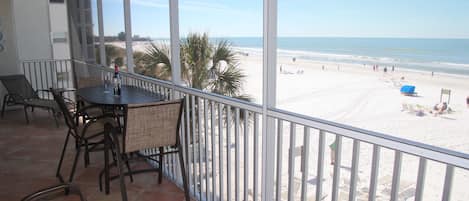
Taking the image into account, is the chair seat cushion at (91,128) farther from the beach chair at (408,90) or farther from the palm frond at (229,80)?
the beach chair at (408,90)

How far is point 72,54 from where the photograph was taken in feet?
23.9

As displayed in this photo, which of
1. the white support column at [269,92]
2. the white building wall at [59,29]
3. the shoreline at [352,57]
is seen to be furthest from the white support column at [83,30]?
the white support column at [269,92]

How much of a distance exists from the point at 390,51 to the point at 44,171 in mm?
4367

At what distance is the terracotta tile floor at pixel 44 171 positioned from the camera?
316 centimetres

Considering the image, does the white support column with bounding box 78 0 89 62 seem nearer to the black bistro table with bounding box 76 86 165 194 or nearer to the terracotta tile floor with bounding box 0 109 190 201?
the terracotta tile floor with bounding box 0 109 190 201

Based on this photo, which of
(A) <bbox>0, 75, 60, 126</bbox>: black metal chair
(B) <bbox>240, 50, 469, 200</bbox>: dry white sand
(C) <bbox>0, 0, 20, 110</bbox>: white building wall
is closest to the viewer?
(B) <bbox>240, 50, 469, 200</bbox>: dry white sand

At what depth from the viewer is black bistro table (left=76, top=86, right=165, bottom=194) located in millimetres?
3059

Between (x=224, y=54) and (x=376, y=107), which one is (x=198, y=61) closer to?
(x=224, y=54)

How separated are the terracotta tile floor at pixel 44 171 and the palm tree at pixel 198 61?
1.69 meters

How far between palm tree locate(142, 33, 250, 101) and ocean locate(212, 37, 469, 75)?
30 cm

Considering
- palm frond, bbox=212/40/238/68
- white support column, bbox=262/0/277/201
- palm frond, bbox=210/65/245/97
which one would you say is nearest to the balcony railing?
white support column, bbox=262/0/277/201

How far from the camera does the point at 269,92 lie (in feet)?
6.98

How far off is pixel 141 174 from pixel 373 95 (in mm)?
4852

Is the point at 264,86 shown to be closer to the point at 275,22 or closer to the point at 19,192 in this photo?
the point at 275,22
